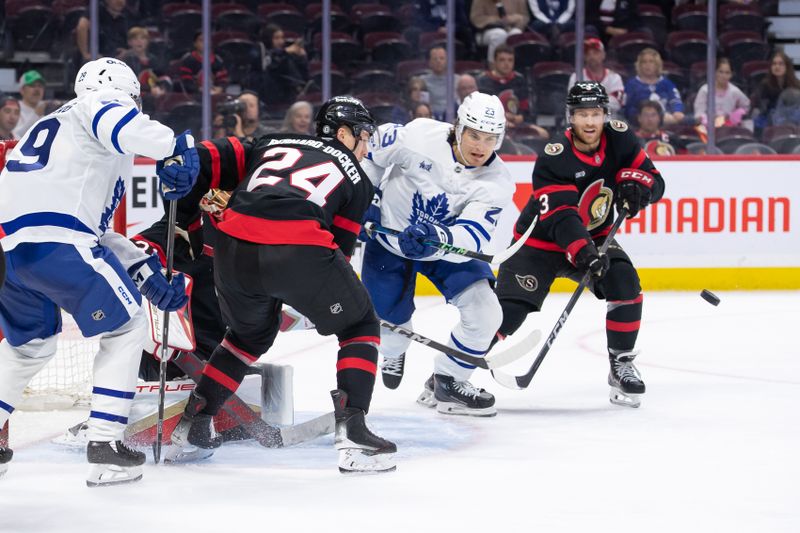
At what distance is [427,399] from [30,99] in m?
3.38

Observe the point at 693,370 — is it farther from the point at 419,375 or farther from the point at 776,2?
the point at 776,2

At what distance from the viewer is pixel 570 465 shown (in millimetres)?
3070

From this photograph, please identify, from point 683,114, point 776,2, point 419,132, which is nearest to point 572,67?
point 683,114

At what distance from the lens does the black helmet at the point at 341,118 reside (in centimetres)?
305

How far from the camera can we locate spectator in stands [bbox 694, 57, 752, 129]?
678 cm

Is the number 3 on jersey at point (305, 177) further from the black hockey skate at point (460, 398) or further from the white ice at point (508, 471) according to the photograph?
the black hockey skate at point (460, 398)

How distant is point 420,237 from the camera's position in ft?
11.7

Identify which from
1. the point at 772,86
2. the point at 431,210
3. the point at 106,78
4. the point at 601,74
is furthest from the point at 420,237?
the point at 772,86

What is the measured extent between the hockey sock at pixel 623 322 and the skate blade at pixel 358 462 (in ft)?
4.31

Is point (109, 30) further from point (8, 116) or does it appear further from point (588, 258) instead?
point (588, 258)

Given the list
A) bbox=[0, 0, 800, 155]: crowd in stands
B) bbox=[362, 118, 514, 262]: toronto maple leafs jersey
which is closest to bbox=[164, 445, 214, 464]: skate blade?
bbox=[362, 118, 514, 262]: toronto maple leafs jersey

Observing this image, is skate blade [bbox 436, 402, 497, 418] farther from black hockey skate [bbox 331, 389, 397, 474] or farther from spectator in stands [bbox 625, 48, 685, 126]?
spectator in stands [bbox 625, 48, 685, 126]

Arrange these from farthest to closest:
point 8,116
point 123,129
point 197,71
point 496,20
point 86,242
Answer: point 496,20 < point 197,71 < point 8,116 < point 86,242 < point 123,129

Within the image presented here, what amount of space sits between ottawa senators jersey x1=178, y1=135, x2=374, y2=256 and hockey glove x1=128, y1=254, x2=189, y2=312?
0.17 metres
